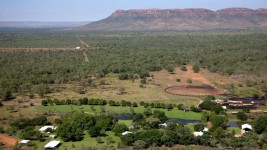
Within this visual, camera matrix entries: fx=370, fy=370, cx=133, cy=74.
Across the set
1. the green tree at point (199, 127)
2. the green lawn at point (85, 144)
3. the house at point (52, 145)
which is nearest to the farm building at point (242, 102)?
the green tree at point (199, 127)

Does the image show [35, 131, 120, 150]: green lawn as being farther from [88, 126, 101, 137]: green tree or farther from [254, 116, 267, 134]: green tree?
[254, 116, 267, 134]: green tree

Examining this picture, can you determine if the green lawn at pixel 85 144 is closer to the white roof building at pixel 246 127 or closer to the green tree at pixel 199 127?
the green tree at pixel 199 127

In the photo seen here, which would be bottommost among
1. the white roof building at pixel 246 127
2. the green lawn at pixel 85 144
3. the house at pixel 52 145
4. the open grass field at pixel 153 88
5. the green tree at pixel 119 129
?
the open grass field at pixel 153 88

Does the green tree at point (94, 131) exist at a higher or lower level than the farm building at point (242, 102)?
higher

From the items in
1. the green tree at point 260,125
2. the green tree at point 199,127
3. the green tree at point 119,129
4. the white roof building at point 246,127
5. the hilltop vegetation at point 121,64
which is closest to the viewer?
the green tree at point 119,129

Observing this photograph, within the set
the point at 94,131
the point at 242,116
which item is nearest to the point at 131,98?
the point at 242,116

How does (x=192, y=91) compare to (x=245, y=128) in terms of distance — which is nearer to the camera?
(x=245, y=128)

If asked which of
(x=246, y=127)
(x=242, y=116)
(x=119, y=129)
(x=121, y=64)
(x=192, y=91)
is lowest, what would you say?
(x=192, y=91)

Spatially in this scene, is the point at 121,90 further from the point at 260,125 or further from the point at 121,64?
the point at 121,64
